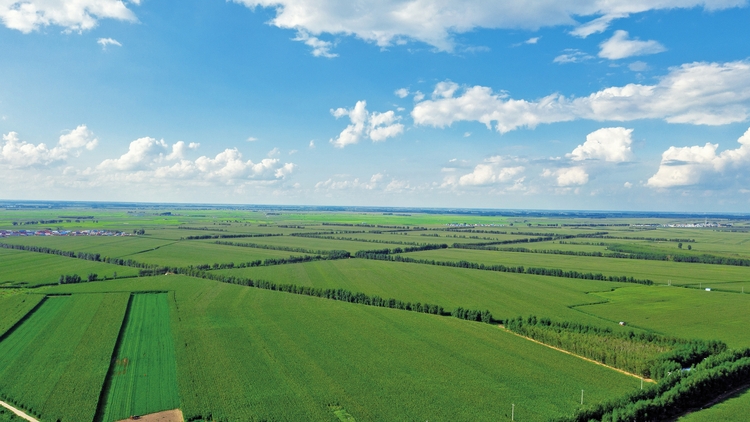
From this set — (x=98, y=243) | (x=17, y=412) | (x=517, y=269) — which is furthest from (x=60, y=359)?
(x=98, y=243)

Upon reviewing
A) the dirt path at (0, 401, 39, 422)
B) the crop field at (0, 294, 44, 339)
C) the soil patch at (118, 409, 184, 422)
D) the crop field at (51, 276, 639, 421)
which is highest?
the crop field at (0, 294, 44, 339)

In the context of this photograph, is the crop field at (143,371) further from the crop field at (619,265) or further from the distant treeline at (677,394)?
the crop field at (619,265)

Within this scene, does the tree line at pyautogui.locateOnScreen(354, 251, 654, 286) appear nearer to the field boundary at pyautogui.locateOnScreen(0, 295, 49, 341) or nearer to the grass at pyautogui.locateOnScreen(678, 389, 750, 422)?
the grass at pyautogui.locateOnScreen(678, 389, 750, 422)

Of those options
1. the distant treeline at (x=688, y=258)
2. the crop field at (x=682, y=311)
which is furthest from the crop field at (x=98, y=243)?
the distant treeline at (x=688, y=258)

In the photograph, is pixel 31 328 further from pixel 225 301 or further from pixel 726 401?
pixel 726 401

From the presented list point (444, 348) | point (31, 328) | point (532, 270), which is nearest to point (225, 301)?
point (31, 328)

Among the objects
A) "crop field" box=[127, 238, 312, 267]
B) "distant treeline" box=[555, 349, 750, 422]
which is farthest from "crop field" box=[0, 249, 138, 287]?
"distant treeline" box=[555, 349, 750, 422]
